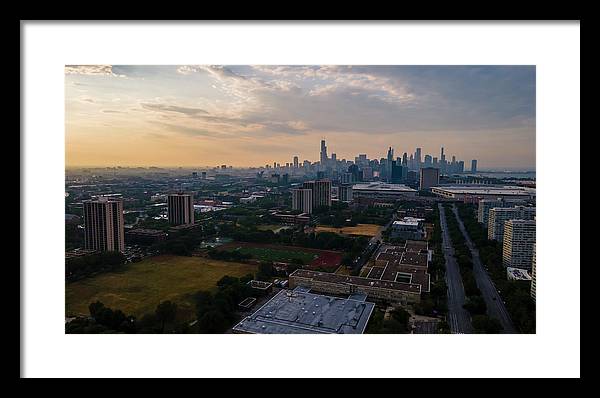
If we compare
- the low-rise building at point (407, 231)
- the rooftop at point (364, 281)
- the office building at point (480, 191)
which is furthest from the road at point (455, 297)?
the office building at point (480, 191)

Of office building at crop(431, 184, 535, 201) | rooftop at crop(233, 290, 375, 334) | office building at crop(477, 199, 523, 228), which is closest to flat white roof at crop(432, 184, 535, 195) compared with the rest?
office building at crop(431, 184, 535, 201)

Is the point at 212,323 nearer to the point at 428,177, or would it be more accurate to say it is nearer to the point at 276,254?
the point at 276,254

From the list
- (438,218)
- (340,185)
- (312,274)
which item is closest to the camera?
(312,274)

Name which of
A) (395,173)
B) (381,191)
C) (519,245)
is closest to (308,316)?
(519,245)

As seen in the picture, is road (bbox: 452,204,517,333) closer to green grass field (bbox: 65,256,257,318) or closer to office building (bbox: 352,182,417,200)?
green grass field (bbox: 65,256,257,318)
